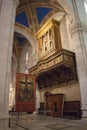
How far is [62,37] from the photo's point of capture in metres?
11.7

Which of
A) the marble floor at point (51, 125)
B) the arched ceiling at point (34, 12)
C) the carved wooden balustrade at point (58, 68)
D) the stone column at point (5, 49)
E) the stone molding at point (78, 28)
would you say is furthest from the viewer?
the arched ceiling at point (34, 12)

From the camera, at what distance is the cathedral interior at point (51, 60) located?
234 inches

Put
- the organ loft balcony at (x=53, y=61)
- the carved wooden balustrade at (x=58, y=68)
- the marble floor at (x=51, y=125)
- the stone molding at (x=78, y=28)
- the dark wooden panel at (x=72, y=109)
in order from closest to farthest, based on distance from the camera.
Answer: the marble floor at (x=51, y=125) < the dark wooden panel at (x=72, y=109) < the carved wooden balustrade at (x=58, y=68) < the organ loft balcony at (x=53, y=61) < the stone molding at (x=78, y=28)

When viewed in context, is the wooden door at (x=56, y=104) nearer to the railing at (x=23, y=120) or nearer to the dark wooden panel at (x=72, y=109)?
the dark wooden panel at (x=72, y=109)

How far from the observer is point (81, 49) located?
8.89m

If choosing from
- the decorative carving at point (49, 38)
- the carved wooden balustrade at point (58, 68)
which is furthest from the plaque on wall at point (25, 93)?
the decorative carving at point (49, 38)

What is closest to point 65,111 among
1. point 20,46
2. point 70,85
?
point 70,85

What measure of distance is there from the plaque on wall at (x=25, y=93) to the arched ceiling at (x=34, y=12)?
328 inches

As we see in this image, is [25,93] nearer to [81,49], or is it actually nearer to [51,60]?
[51,60]

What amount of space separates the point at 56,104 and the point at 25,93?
169 inches

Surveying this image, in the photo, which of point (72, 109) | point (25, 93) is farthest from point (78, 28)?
point (25, 93)

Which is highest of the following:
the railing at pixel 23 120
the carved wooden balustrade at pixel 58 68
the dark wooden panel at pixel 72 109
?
the carved wooden balustrade at pixel 58 68

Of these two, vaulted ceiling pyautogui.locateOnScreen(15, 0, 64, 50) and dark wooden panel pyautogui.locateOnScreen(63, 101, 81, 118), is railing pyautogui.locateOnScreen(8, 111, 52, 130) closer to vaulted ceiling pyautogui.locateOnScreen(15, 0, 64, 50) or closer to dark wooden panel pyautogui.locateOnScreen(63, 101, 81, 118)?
dark wooden panel pyautogui.locateOnScreen(63, 101, 81, 118)

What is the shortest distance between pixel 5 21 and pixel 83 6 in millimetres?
8062
